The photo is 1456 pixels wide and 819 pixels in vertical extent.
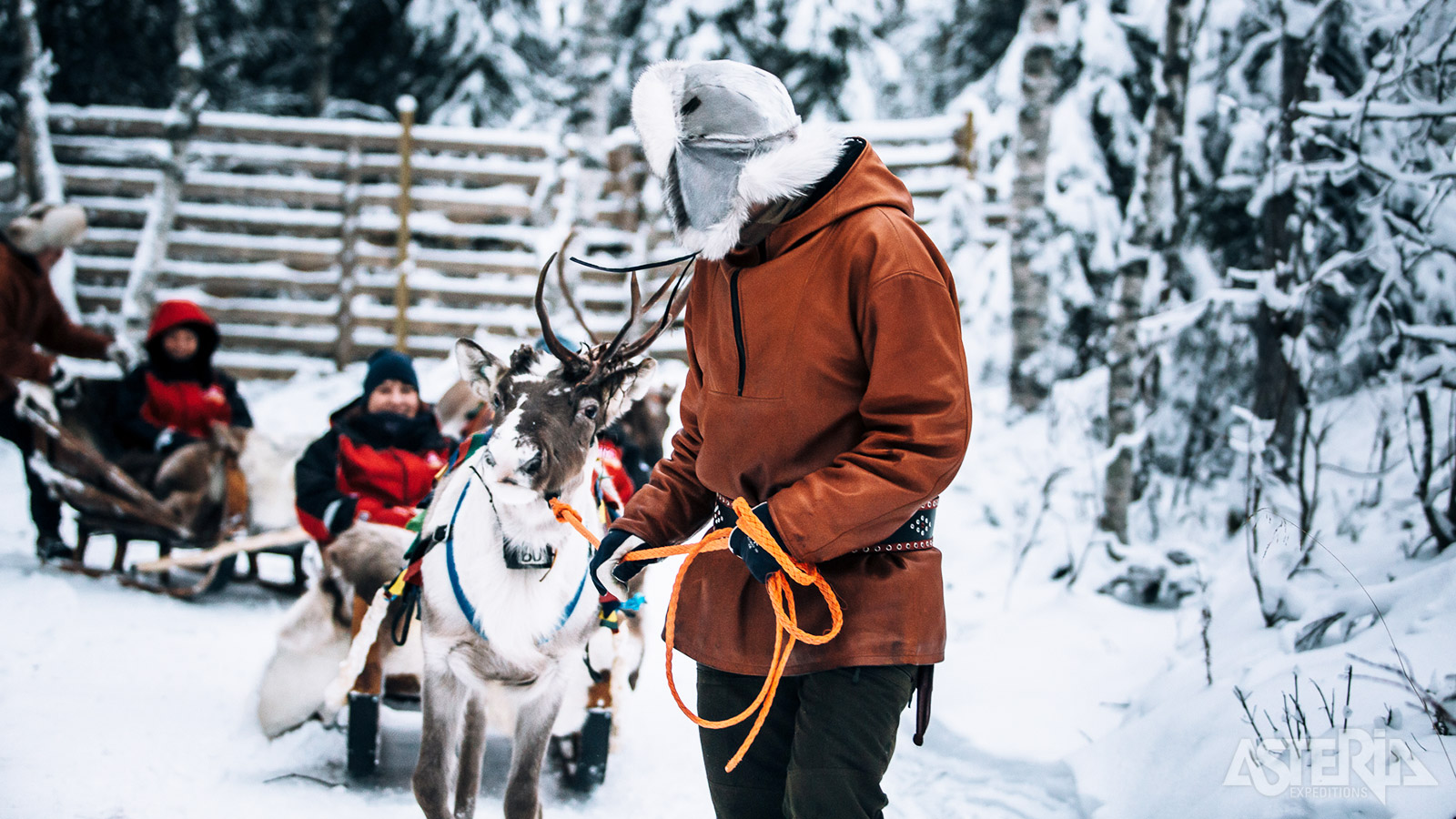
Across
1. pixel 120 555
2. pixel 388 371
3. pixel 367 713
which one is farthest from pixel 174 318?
pixel 367 713

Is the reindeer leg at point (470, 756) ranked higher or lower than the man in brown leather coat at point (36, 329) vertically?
lower

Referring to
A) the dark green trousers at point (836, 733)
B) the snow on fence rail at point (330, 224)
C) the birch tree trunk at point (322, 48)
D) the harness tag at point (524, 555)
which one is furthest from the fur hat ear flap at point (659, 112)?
the birch tree trunk at point (322, 48)

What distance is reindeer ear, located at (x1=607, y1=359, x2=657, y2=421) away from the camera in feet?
9.36

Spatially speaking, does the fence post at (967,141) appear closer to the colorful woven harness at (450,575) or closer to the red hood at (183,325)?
the red hood at (183,325)

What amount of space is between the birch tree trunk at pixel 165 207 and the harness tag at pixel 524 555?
9.27m

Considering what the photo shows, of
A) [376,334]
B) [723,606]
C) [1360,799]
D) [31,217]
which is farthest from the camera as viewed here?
[376,334]

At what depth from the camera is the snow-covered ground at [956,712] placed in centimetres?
287

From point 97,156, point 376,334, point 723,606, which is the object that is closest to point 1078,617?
point 723,606

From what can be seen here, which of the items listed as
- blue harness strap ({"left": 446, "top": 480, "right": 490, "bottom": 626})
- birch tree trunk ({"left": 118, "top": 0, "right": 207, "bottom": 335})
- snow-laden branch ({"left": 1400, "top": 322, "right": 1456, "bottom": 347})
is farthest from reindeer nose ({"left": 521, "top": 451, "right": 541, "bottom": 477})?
birch tree trunk ({"left": 118, "top": 0, "right": 207, "bottom": 335})

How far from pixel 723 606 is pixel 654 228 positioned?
9211 millimetres

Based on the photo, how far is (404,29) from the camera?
14430 millimetres

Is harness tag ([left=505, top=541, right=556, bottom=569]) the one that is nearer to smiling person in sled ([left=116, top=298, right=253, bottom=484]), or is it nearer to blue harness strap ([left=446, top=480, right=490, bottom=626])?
blue harness strap ([left=446, top=480, right=490, bottom=626])

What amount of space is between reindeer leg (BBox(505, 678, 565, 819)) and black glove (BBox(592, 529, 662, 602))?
103cm

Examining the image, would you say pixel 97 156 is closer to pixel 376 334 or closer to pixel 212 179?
pixel 212 179
